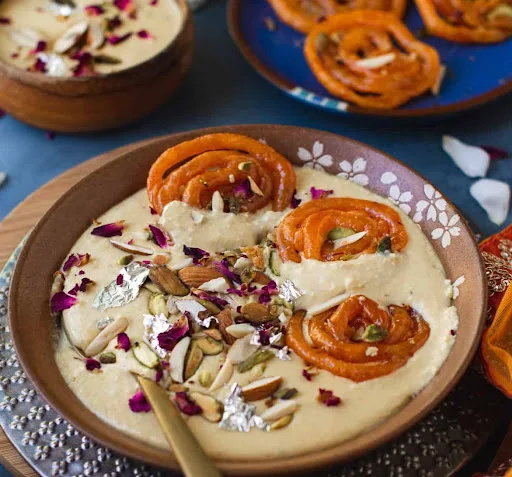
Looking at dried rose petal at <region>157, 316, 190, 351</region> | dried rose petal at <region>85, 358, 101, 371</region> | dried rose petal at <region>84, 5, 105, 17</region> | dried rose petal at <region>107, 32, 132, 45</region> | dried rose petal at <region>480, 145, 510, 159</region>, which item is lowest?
dried rose petal at <region>480, 145, 510, 159</region>

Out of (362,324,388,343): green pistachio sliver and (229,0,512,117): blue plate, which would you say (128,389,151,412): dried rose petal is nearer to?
(362,324,388,343): green pistachio sliver

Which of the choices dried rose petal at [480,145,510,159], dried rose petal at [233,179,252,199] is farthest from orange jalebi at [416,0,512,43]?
dried rose petal at [233,179,252,199]

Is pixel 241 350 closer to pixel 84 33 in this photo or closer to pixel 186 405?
pixel 186 405

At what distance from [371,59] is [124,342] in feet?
5.03

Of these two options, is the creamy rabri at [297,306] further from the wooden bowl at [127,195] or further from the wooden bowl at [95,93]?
the wooden bowl at [95,93]

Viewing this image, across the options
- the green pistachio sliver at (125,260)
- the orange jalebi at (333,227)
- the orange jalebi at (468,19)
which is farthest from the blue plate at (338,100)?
the green pistachio sliver at (125,260)

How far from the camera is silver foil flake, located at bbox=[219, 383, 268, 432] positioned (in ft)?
4.90

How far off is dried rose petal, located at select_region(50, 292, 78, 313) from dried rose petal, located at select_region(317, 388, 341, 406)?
638 mm

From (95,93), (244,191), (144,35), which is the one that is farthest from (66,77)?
(244,191)

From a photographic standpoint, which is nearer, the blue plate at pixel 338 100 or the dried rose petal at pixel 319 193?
the dried rose petal at pixel 319 193

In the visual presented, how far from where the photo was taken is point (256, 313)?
5.52 ft

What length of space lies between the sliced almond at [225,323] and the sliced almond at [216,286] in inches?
2.5

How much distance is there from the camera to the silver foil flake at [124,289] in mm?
1728

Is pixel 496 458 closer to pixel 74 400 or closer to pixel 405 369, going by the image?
pixel 405 369
